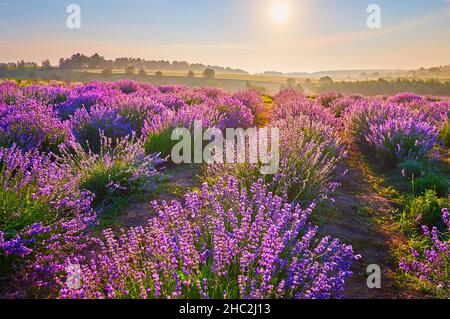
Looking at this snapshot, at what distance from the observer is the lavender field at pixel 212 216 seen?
2320 millimetres

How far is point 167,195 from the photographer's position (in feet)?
14.3

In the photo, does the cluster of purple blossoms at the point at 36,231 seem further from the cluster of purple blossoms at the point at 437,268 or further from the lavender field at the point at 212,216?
the cluster of purple blossoms at the point at 437,268

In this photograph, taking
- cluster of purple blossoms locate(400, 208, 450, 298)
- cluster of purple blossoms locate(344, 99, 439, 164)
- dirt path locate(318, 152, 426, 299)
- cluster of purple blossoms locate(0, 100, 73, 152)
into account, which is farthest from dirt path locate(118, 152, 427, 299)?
cluster of purple blossoms locate(0, 100, 73, 152)

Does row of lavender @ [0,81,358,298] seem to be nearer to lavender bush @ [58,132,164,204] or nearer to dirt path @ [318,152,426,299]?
lavender bush @ [58,132,164,204]

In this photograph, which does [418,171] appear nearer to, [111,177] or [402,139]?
[402,139]

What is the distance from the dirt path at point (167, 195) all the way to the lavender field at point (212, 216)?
0.8 inches

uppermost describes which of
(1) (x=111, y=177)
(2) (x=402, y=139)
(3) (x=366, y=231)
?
(2) (x=402, y=139)

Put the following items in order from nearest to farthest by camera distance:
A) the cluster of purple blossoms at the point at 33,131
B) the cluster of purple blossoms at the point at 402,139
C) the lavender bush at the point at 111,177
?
the lavender bush at the point at 111,177
the cluster of purple blossoms at the point at 33,131
the cluster of purple blossoms at the point at 402,139

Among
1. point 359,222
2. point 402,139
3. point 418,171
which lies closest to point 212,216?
point 359,222

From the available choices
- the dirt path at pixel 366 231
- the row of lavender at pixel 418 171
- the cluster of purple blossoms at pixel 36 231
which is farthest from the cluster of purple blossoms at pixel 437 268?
the cluster of purple blossoms at pixel 36 231

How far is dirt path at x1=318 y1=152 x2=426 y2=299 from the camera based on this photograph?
278 centimetres

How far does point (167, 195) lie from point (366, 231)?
7.09 feet
